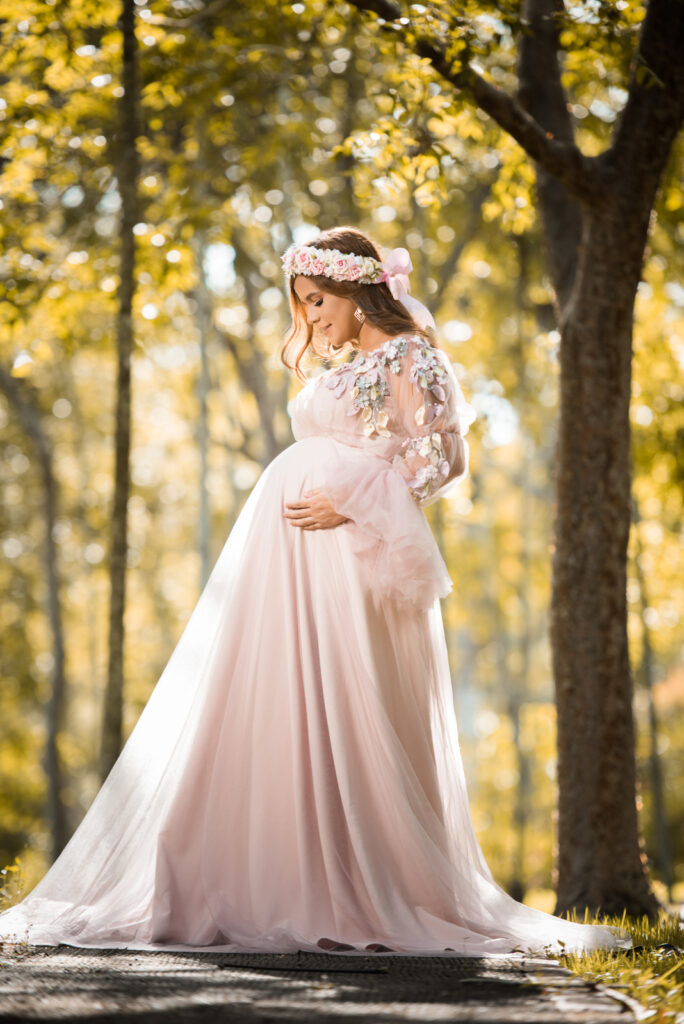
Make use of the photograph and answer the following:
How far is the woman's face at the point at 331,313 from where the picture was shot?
423cm

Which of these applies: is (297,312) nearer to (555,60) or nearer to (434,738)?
(434,738)

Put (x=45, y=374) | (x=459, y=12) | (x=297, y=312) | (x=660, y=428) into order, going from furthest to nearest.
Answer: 1. (x=45, y=374)
2. (x=660, y=428)
3. (x=459, y=12)
4. (x=297, y=312)

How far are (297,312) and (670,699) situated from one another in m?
21.8

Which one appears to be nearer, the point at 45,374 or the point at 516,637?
the point at 45,374

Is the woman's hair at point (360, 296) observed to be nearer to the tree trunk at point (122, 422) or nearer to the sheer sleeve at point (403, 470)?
the sheer sleeve at point (403, 470)

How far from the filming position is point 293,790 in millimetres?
3674

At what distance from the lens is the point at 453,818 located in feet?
13.0

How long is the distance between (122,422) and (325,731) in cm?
325

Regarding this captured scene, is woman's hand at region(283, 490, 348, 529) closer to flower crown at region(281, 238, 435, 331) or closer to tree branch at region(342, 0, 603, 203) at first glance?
flower crown at region(281, 238, 435, 331)

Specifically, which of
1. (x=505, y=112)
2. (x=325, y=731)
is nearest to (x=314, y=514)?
(x=325, y=731)

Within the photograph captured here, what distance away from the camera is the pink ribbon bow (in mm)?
4234

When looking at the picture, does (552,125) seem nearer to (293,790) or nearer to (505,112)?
(505,112)

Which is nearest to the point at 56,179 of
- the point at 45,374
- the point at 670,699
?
the point at 45,374

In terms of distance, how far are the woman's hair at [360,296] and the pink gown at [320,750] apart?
17cm
